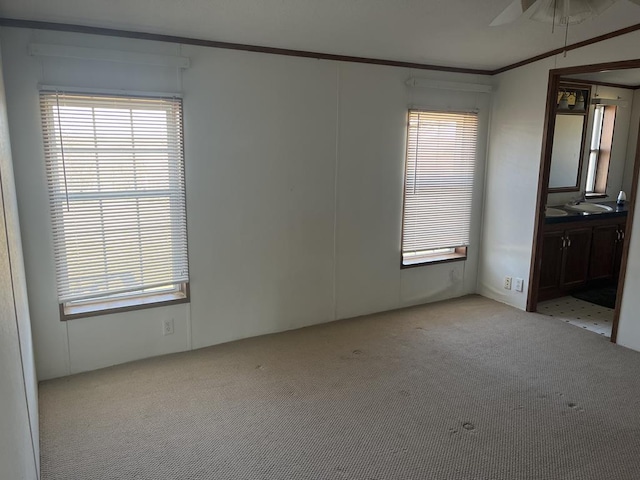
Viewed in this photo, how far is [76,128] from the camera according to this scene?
2.86 meters

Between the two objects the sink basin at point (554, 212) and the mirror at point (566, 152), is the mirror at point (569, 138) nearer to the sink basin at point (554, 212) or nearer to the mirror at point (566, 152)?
the mirror at point (566, 152)

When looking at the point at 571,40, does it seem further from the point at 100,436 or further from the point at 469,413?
the point at 100,436

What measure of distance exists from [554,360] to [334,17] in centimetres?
286

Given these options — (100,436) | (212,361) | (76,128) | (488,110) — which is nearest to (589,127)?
(488,110)

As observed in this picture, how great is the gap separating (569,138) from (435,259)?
2.16 meters

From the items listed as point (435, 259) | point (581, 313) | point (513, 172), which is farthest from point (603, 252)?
point (435, 259)

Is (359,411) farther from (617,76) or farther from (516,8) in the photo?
(617,76)

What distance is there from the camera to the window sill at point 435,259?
4418 millimetres

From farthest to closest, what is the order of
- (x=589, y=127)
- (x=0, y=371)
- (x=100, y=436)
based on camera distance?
(x=589, y=127) < (x=100, y=436) < (x=0, y=371)

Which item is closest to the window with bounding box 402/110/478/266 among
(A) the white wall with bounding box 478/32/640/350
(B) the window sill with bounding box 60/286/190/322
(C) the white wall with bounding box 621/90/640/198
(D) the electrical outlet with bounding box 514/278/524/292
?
(A) the white wall with bounding box 478/32/640/350

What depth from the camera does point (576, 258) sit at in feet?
15.8

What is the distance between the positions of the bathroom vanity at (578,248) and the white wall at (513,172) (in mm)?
293

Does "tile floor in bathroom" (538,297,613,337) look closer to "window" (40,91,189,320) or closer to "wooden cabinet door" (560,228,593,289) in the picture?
"wooden cabinet door" (560,228,593,289)

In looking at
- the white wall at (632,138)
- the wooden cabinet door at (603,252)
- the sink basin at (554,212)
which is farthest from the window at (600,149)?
the sink basin at (554,212)
